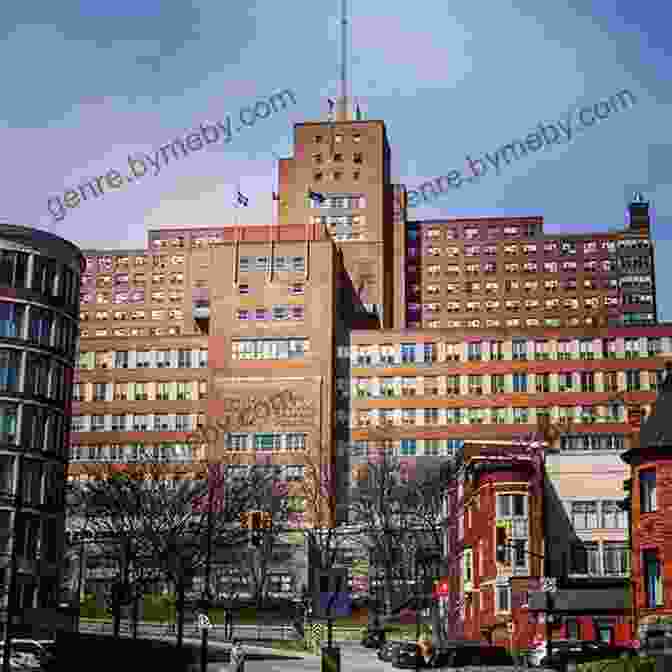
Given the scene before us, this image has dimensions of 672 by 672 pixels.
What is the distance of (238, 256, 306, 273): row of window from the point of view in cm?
Answer: 14825

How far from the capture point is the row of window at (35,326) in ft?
313

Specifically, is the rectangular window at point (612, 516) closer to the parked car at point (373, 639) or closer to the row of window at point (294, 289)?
the parked car at point (373, 639)

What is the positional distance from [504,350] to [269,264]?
98.1 feet

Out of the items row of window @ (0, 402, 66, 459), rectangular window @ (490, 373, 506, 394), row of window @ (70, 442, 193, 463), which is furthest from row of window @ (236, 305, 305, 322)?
row of window @ (0, 402, 66, 459)

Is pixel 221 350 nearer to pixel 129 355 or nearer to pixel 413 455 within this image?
pixel 129 355

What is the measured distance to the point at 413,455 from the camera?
145m

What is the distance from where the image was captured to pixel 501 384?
146 metres

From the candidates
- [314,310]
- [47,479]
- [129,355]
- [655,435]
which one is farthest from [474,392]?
[655,435]

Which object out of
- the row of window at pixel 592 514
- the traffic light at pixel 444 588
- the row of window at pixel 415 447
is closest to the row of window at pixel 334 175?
the row of window at pixel 415 447

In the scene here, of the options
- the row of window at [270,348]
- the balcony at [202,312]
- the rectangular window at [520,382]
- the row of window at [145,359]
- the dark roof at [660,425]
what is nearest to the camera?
the dark roof at [660,425]

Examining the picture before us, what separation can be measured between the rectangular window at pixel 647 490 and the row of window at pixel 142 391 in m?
95.8

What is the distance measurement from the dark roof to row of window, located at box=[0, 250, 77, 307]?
56.0 metres

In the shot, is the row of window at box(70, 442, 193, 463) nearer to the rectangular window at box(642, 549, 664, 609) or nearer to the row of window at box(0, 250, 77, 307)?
the row of window at box(0, 250, 77, 307)

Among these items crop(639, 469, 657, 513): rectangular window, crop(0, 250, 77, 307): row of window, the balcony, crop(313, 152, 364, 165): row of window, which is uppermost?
crop(313, 152, 364, 165): row of window
